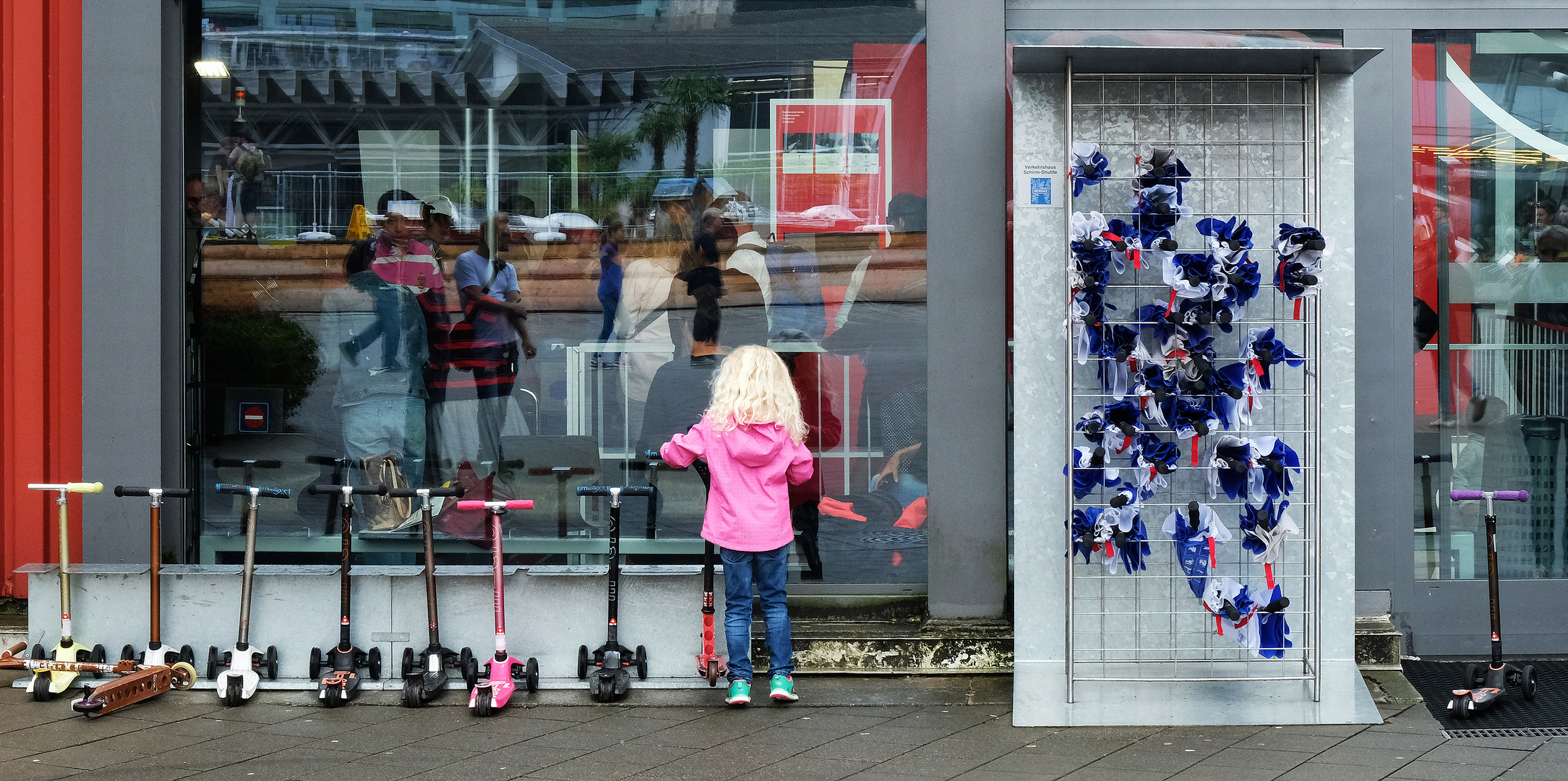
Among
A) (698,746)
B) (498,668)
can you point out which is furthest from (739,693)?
(498,668)

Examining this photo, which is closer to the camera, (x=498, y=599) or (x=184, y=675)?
(x=498, y=599)

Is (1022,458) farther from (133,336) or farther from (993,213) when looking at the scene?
(133,336)

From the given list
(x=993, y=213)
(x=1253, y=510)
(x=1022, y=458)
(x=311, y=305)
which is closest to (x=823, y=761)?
(x=1022, y=458)

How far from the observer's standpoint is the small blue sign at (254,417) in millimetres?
6785

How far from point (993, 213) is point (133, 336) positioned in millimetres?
4297

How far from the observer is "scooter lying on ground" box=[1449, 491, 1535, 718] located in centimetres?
539

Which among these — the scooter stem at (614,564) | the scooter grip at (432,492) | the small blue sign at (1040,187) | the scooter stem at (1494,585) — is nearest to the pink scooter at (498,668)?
the scooter grip at (432,492)

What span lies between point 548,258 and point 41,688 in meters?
3.09

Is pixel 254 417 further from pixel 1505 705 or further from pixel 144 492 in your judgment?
pixel 1505 705

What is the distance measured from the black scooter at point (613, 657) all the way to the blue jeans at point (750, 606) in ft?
1.58

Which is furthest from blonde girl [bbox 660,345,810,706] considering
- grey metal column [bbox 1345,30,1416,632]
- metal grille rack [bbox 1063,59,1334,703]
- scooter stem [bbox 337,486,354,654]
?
grey metal column [bbox 1345,30,1416,632]

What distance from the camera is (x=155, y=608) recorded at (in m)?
5.82

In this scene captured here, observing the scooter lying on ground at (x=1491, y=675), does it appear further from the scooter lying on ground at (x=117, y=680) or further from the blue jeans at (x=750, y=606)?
the scooter lying on ground at (x=117, y=680)

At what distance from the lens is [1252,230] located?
5.56 meters
